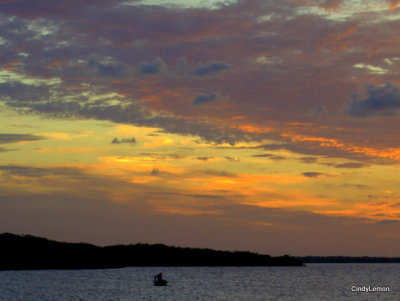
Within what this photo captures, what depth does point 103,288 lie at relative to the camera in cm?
11031

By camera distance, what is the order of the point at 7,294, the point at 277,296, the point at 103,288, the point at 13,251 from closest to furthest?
the point at 7,294 < the point at 277,296 < the point at 103,288 < the point at 13,251

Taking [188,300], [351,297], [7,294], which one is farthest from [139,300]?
[351,297]

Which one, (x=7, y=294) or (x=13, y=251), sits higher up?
(x=13, y=251)

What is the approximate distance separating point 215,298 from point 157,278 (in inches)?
1011

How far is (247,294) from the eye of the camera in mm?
102812

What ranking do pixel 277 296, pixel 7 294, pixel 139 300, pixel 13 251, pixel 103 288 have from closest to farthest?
1. pixel 139 300
2. pixel 7 294
3. pixel 277 296
4. pixel 103 288
5. pixel 13 251

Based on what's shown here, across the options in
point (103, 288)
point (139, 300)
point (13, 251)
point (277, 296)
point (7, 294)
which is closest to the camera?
point (139, 300)

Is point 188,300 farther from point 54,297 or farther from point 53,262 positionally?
point 53,262

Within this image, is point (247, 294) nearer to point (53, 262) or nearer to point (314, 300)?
point (314, 300)

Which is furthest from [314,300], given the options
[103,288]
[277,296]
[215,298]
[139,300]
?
[103,288]

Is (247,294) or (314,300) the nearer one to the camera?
(314,300)

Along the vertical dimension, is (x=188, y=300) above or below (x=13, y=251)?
below

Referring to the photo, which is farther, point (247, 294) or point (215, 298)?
point (247, 294)

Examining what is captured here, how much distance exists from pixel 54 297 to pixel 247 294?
3340 centimetres
